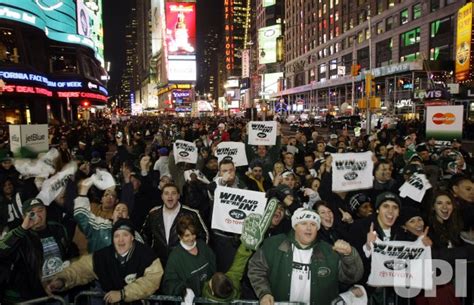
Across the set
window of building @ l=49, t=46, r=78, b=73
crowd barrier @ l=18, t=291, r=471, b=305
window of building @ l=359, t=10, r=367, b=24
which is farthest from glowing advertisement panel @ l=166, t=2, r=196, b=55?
crowd barrier @ l=18, t=291, r=471, b=305

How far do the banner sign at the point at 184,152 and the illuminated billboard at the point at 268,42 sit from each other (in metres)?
74.6

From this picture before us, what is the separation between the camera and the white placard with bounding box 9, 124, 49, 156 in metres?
9.54

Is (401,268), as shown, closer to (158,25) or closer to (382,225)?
(382,225)

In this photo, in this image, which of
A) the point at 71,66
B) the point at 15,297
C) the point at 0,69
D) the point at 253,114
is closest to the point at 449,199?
the point at 15,297

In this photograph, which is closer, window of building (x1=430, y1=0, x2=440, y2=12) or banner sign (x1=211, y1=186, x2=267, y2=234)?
banner sign (x1=211, y1=186, x2=267, y2=234)

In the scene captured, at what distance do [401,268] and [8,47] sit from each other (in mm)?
38766

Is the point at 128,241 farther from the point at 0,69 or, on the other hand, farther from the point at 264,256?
the point at 0,69

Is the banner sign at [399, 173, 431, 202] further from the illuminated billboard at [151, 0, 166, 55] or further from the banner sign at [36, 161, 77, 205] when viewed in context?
the illuminated billboard at [151, 0, 166, 55]

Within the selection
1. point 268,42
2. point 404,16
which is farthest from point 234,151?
point 268,42

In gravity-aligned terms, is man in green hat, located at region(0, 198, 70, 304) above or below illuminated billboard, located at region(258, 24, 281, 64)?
below

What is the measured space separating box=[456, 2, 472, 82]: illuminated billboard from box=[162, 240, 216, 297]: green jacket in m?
35.5

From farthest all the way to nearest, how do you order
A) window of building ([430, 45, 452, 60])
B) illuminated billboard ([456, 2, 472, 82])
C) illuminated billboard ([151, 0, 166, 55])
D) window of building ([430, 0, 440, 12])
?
illuminated billboard ([151, 0, 166, 55]) < window of building ([430, 0, 440, 12]) < window of building ([430, 45, 452, 60]) < illuminated billboard ([456, 2, 472, 82])

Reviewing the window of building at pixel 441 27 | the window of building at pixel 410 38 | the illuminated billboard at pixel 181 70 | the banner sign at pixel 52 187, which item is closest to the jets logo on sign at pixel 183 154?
the banner sign at pixel 52 187

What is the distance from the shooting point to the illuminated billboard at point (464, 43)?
3214cm
